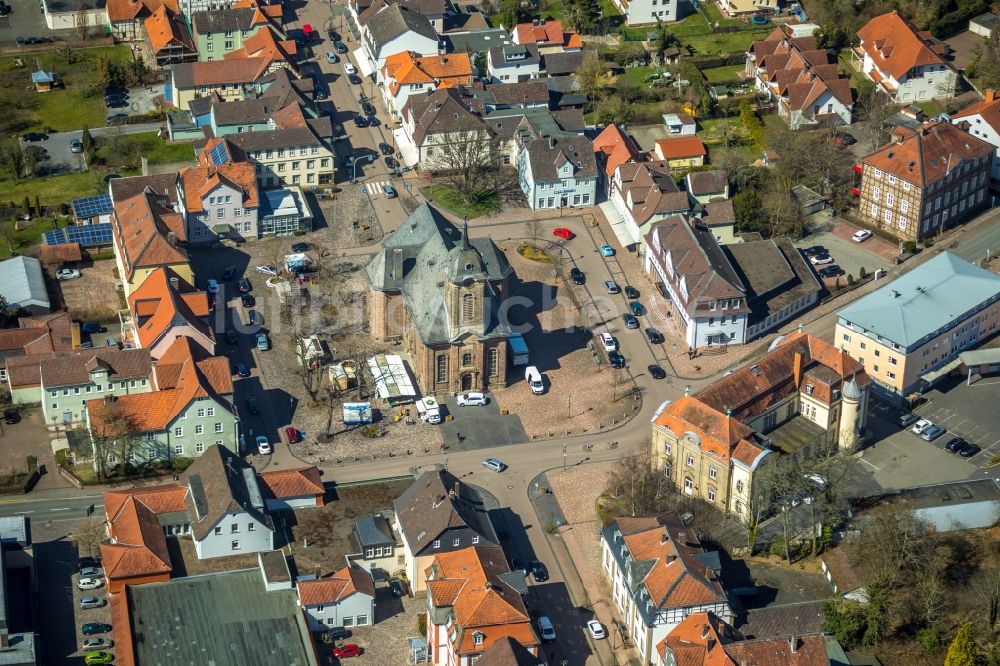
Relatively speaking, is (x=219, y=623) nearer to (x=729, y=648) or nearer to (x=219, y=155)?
(x=729, y=648)

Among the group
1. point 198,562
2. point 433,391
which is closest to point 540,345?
point 433,391

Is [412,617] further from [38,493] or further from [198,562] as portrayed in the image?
[38,493]

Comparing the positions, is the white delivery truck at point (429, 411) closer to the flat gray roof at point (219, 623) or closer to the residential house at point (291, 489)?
the residential house at point (291, 489)

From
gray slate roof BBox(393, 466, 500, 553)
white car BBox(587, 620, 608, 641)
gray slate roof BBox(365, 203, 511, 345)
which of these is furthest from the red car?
gray slate roof BBox(365, 203, 511, 345)

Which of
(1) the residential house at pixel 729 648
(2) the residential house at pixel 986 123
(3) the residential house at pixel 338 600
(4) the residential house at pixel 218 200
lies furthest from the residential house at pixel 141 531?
(2) the residential house at pixel 986 123

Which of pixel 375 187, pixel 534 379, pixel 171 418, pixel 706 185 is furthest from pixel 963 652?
pixel 375 187
